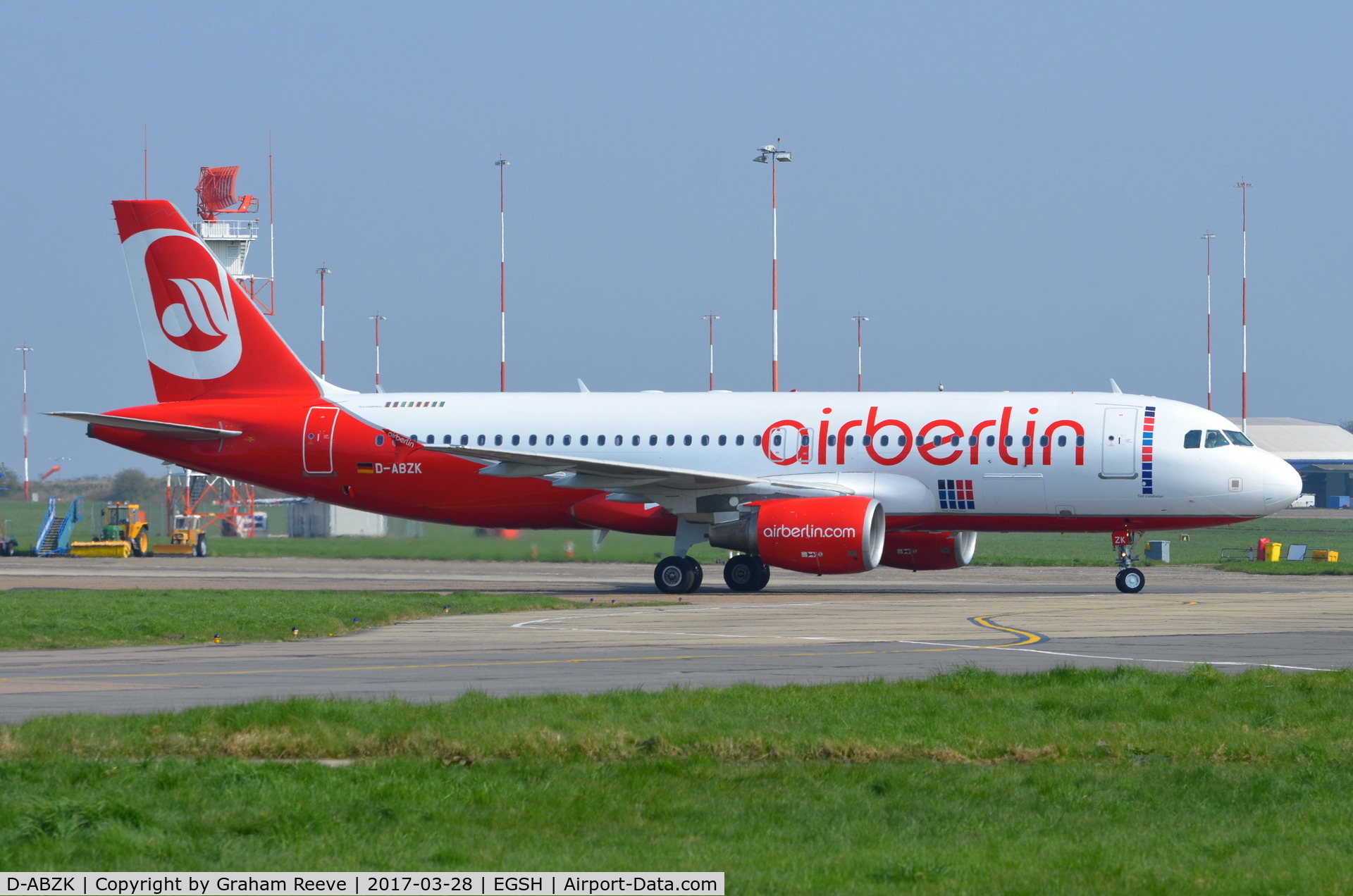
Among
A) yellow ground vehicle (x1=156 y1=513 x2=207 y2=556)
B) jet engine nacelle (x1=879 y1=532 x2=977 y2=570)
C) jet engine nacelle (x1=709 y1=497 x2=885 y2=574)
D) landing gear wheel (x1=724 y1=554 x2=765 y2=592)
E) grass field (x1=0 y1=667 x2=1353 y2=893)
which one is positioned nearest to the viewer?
grass field (x1=0 y1=667 x2=1353 y2=893)

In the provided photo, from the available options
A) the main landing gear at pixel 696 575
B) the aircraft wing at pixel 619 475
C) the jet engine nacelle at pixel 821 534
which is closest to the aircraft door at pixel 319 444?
the aircraft wing at pixel 619 475

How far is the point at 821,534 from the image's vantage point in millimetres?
30922

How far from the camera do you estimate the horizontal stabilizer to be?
35500 millimetres

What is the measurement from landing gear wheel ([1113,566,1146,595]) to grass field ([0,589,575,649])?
1144 centimetres

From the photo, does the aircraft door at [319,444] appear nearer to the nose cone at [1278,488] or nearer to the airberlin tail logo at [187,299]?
the airberlin tail logo at [187,299]

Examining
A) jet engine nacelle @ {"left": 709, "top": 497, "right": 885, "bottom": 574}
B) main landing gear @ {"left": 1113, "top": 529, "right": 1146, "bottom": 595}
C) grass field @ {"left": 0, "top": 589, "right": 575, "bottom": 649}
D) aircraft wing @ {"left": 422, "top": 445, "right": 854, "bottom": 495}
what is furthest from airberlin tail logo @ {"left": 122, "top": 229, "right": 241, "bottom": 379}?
main landing gear @ {"left": 1113, "top": 529, "right": 1146, "bottom": 595}

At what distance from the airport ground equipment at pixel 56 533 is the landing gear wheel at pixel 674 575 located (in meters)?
27.2

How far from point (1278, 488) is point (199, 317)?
79.9 feet

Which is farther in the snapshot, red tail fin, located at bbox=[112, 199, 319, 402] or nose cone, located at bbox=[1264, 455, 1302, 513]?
red tail fin, located at bbox=[112, 199, 319, 402]

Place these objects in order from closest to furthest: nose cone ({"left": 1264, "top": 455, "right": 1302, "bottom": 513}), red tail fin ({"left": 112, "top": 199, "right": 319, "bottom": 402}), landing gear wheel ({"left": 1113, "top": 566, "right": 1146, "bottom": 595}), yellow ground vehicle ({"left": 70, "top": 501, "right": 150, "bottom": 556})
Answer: landing gear wheel ({"left": 1113, "top": 566, "right": 1146, "bottom": 595}) < nose cone ({"left": 1264, "top": 455, "right": 1302, "bottom": 513}) < red tail fin ({"left": 112, "top": 199, "right": 319, "bottom": 402}) < yellow ground vehicle ({"left": 70, "top": 501, "right": 150, "bottom": 556})

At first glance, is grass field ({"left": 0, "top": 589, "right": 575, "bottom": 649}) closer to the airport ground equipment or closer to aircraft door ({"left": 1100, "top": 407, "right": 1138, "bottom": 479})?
aircraft door ({"left": 1100, "top": 407, "right": 1138, "bottom": 479})

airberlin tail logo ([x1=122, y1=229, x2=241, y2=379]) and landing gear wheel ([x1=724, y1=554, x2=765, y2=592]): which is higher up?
airberlin tail logo ([x1=122, y1=229, x2=241, y2=379])

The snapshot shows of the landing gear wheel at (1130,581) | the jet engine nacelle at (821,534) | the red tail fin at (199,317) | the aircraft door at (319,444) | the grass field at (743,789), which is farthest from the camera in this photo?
the red tail fin at (199,317)

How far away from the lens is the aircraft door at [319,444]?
3591 centimetres
